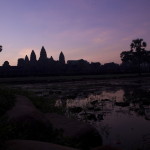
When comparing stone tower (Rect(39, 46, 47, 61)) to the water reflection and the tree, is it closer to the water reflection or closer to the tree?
the tree

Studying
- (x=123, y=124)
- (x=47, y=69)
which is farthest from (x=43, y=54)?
(x=123, y=124)

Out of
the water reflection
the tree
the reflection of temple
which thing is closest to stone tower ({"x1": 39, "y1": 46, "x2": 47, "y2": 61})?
the reflection of temple

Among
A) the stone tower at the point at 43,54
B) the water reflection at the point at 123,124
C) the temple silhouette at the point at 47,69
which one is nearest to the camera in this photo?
the water reflection at the point at 123,124

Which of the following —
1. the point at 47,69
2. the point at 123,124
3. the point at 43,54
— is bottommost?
the point at 123,124

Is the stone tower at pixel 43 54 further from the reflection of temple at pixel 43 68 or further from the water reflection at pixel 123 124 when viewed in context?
the water reflection at pixel 123 124

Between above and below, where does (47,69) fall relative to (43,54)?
below

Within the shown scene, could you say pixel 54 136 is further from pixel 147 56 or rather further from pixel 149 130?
pixel 147 56

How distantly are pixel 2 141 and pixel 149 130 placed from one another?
25.1ft

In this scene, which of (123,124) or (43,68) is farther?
(43,68)

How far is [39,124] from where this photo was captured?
9.01 metres

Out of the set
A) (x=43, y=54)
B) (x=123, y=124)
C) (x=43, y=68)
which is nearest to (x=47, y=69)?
(x=43, y=68)

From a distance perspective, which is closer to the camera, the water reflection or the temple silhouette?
the water reflection

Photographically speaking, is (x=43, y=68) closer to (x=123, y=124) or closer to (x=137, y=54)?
(x=137, y=54)

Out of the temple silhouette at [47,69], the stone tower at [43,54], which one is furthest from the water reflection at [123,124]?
the stone tower at [43,54]
